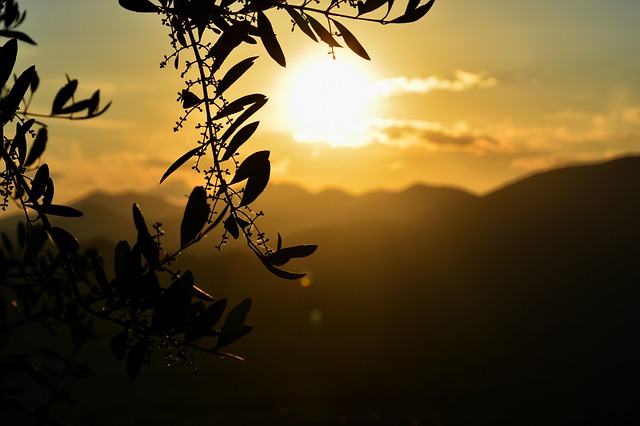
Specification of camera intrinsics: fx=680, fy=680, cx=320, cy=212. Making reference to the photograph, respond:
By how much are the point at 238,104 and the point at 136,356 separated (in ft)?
3.52

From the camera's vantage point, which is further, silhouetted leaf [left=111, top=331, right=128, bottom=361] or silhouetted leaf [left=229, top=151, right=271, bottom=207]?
silhouetted leaf [left=111, top=331, right=128, bottom=361]

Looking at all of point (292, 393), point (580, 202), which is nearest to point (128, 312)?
point (292, 393)

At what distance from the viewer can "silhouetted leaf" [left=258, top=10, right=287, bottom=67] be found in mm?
2605

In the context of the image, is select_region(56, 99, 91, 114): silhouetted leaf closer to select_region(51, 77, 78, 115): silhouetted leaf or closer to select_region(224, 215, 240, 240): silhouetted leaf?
select_region(51, 77, 78, 115): silhouetted leaf

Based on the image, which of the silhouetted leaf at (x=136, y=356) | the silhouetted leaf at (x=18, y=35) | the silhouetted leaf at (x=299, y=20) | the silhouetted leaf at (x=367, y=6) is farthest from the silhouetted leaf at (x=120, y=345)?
the silhouetted leaf at (x=18, y=35)

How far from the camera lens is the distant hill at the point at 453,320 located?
37.1 metres

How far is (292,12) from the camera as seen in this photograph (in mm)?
2602

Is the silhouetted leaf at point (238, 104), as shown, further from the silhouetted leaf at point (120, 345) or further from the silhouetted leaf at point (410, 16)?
the silhouetted leaf at point (120, 345)

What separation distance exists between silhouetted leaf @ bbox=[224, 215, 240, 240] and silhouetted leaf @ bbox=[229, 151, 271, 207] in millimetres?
244

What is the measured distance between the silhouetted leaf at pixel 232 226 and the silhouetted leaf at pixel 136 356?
1.79 ft

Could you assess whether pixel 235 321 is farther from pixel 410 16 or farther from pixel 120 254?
pixel 410 16

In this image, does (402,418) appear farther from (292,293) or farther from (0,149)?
(0,149)

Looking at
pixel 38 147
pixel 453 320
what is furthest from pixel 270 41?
pixel 453 320

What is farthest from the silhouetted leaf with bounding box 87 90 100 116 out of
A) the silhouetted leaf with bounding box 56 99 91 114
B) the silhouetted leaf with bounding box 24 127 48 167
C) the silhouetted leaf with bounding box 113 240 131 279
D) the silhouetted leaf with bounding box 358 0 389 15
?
the silhouetted leaf with bounding box 358 0 389 15
